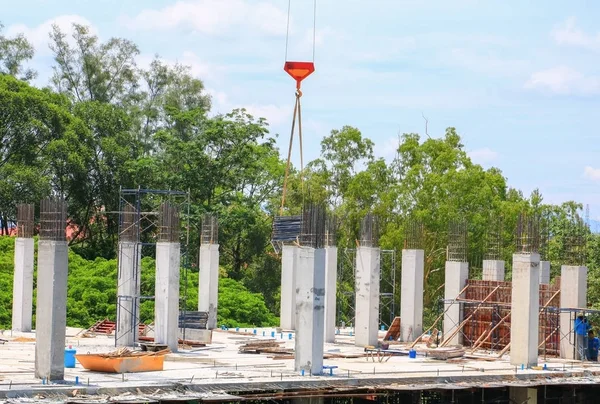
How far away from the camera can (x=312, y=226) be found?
901 inches

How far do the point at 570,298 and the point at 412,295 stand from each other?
16.7 feet

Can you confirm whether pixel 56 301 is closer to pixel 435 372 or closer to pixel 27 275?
pixel 435 372

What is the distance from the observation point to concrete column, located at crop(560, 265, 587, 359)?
27875 mm

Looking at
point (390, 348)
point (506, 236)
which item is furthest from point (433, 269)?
point (390, 348)

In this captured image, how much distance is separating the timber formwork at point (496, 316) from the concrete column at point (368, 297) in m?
2.60

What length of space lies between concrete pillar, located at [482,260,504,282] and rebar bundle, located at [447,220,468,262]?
1.01 m

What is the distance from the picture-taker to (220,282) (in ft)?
134

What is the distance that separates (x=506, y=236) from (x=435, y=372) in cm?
1794

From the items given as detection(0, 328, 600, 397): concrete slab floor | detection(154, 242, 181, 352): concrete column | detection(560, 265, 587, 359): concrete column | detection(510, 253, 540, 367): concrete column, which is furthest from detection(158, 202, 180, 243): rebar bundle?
detection(560, 265, 587, 359): concrete column

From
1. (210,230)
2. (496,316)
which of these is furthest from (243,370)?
(210,230)

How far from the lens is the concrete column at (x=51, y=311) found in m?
20.5

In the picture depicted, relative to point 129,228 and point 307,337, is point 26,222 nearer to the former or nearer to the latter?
point 129,228

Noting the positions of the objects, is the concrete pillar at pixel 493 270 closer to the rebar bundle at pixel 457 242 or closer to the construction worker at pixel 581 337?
the rebar bundle at pixel 457 242

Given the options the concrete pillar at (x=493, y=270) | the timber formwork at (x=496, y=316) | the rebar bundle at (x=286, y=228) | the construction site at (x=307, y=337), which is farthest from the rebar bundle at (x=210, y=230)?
the concrete pillar at (x=493, y=270)
